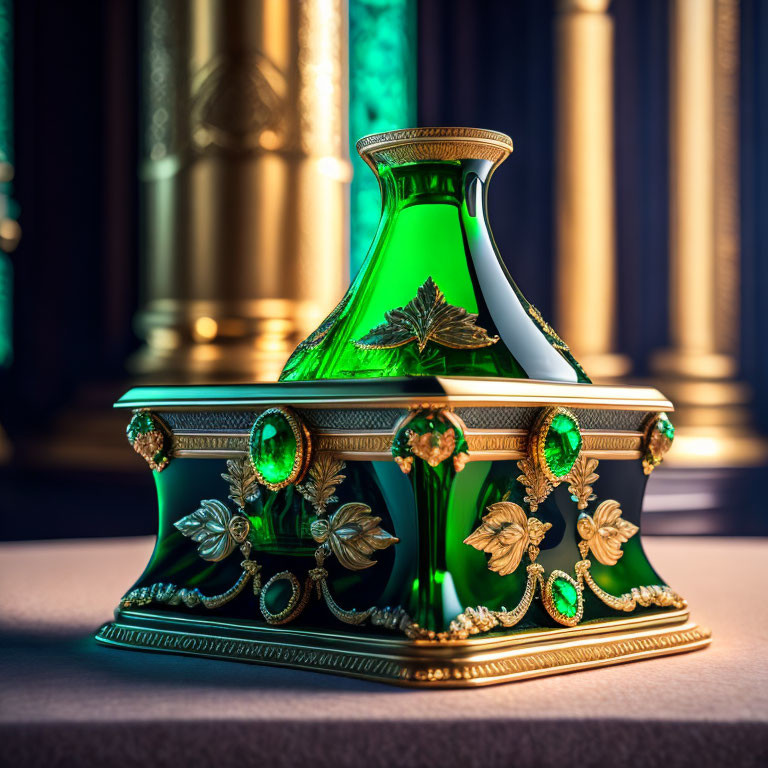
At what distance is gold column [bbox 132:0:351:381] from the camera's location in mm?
2725

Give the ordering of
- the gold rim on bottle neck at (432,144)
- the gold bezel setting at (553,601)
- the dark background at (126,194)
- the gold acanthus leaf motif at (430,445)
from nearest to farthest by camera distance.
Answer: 1. the gold acanthus leaf motif at (430,445)
2. the gold bezel setting at (553,601)
3. the gold rim on bottle neck at (432,144)
4. the dark background at (126,194)

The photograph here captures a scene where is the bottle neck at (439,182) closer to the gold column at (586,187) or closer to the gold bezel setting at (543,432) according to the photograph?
the gold bezel setting at (543,432)

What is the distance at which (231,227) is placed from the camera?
273 cm

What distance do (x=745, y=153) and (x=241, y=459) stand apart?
3123 millimetres

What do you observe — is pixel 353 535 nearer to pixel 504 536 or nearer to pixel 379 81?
pixel 504 536

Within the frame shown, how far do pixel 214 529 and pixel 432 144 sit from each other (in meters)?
0.41

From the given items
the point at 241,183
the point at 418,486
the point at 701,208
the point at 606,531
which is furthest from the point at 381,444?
the point at 701,208

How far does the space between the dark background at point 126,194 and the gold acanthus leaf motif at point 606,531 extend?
1717 millimetres

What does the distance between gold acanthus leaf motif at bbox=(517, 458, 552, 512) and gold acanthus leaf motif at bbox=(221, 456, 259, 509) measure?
0.24 meters

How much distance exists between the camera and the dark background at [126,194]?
2.99 meters

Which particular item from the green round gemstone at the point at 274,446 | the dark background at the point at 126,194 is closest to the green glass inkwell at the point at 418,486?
the green round gemstone at the point at 274,446

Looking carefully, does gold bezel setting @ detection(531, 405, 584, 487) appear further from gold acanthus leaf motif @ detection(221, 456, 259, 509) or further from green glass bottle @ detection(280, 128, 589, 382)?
gold acanthus leaf motif @ detection(221, 456, 259, 509)

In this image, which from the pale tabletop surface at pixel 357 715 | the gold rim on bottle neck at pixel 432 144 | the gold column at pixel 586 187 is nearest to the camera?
the pale tabletop surface at pixel 357 715

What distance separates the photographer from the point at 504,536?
107cm
